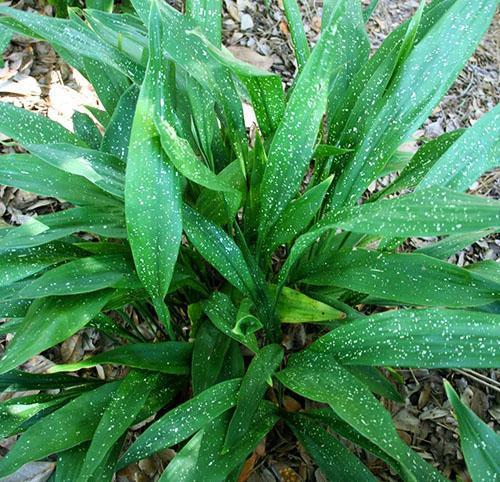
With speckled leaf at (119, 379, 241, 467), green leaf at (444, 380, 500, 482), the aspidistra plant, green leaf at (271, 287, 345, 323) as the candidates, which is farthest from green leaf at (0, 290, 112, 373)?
green leaf at (444, 380, 500, 482)

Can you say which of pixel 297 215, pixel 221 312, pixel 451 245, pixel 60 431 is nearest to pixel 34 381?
pixel 60 431

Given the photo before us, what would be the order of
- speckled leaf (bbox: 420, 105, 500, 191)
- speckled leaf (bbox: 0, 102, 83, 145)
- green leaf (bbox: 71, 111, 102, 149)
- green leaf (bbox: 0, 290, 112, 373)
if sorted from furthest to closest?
green leaf (bbox: 71, 111, 102, 149), speckled leaf (bbox: 0, 102, 83, 145), speckled leaf (bbox: 420, 105, 500, 191), green leaf (bbox: 0, 290, 112, 373)

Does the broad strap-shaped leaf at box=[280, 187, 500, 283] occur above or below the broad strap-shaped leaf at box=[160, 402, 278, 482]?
above

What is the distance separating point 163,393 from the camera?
3.67ft

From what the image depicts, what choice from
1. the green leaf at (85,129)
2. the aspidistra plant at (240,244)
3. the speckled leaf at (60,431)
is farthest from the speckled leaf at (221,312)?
the green leaf at (85,129)

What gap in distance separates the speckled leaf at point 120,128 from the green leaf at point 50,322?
0.29m

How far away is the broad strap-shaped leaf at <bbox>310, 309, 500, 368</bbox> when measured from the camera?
85cm

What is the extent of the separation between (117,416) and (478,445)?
571 mm

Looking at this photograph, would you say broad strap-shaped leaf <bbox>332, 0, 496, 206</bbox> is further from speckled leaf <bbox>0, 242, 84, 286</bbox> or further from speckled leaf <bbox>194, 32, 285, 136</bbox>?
speckled leaf <bbox>0, 242, 84, 286</bbox>

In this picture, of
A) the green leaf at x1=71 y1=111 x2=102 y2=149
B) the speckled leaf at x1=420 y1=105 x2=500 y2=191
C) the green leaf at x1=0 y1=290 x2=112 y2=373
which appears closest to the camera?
the green leaf at x1=0 y1=290 x2=112 y2=373

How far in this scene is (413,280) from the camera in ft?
3.07

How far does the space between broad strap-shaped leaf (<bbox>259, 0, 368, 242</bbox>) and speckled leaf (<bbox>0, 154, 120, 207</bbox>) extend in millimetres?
285

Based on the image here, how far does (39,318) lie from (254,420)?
1.38ft

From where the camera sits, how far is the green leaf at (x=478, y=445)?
0.81 m
